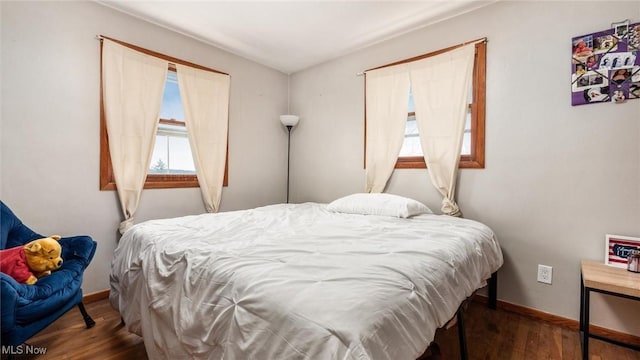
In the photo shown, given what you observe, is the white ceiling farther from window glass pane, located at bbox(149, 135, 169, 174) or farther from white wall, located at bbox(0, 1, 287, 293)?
window glass pane, located at bbox(149, 135, 169, 174)

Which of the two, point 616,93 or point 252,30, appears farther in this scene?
point 252,30

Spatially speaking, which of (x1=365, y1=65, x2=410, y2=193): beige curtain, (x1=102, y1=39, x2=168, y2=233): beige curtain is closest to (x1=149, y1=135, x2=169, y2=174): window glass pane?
(x1=102, y1=39, x2=168, y2=233): beige curtain

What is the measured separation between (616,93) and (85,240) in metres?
3.63

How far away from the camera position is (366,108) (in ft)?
10.2

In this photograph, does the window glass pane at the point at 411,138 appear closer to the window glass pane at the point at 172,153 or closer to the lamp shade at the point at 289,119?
the lamp shade at the point at 289,119

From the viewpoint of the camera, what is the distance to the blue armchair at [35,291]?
4.50 ft

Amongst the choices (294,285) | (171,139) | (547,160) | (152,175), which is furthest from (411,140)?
(152,175)

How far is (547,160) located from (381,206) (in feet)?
4.08

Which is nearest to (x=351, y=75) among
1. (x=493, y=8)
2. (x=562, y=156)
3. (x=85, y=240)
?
(x=493, y=8)

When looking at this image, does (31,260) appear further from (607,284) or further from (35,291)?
(607,284)

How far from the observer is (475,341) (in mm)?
1822

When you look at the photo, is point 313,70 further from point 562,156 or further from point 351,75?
point 562,156

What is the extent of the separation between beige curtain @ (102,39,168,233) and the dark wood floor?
0.82 m

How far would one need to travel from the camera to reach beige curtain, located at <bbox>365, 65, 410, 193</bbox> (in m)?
2.84
